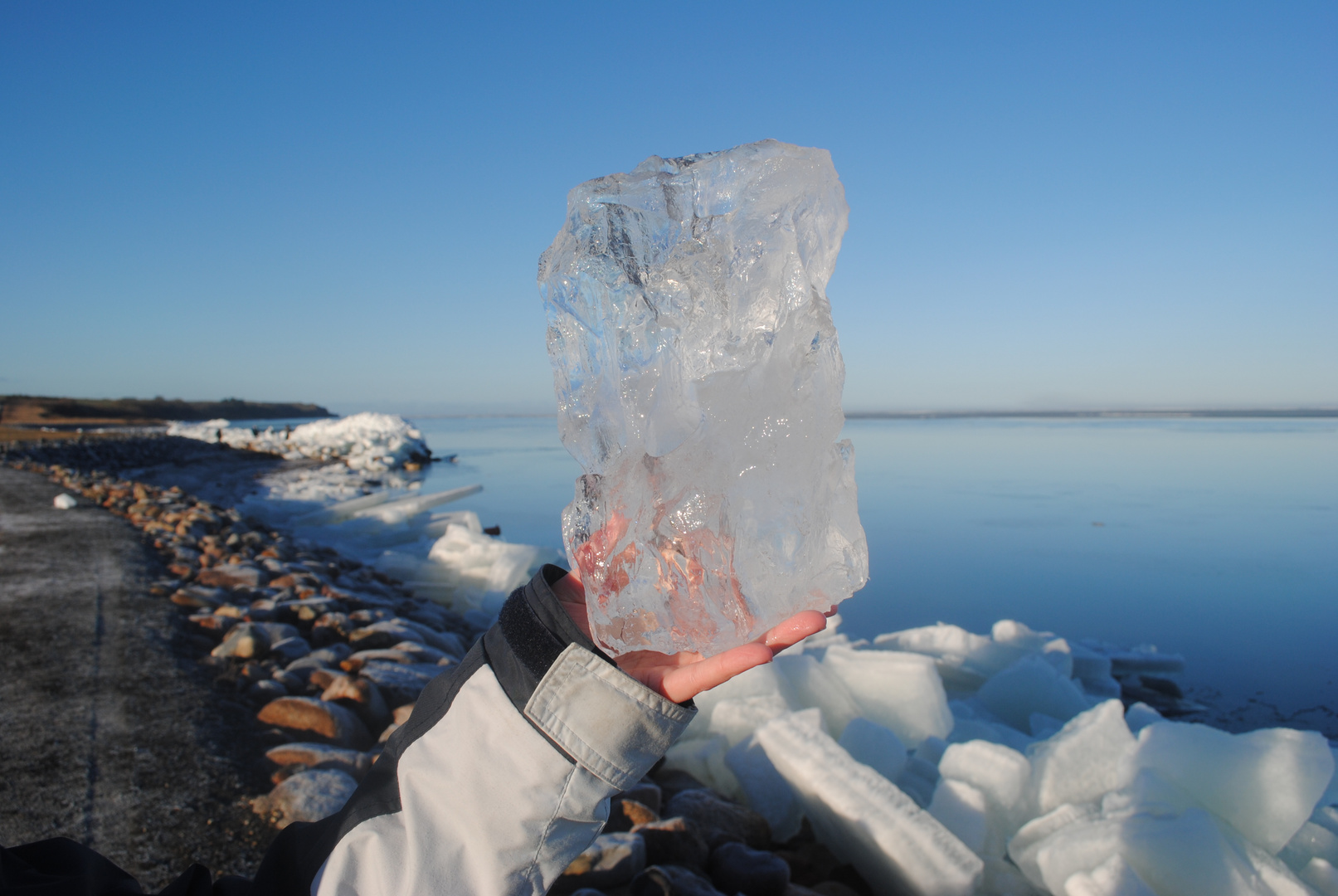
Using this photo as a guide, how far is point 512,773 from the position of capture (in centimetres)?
99

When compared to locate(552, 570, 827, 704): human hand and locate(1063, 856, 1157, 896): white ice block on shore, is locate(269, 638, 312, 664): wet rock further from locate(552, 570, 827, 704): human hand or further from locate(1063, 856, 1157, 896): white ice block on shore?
locate(1063, 856, 1157, 896): white ice block on shore

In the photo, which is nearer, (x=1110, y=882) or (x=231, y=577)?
(x=1110, y=882)

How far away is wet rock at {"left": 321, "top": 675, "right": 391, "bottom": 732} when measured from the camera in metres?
2.82

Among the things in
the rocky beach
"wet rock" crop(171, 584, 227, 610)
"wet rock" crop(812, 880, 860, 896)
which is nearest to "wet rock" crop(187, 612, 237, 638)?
the rocky beach

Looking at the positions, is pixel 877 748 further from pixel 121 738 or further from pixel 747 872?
pixel 121 738

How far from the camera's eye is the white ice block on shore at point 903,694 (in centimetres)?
308

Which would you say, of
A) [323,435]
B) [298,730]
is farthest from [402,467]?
[298,730]

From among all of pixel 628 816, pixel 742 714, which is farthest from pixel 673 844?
pixel 742 714

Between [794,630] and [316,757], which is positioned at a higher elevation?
[794,630]

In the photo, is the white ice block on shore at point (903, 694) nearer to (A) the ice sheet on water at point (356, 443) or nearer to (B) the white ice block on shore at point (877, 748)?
(B) the white ice block on shore at point (877, 748)

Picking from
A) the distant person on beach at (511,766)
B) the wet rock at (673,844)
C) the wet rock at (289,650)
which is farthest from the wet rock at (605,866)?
the wet rock at (289,650)

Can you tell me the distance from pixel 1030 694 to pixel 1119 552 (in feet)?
12.6

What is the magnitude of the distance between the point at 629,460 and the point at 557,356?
0.28 metres

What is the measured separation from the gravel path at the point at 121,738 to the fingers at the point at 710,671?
1580 millimetres
